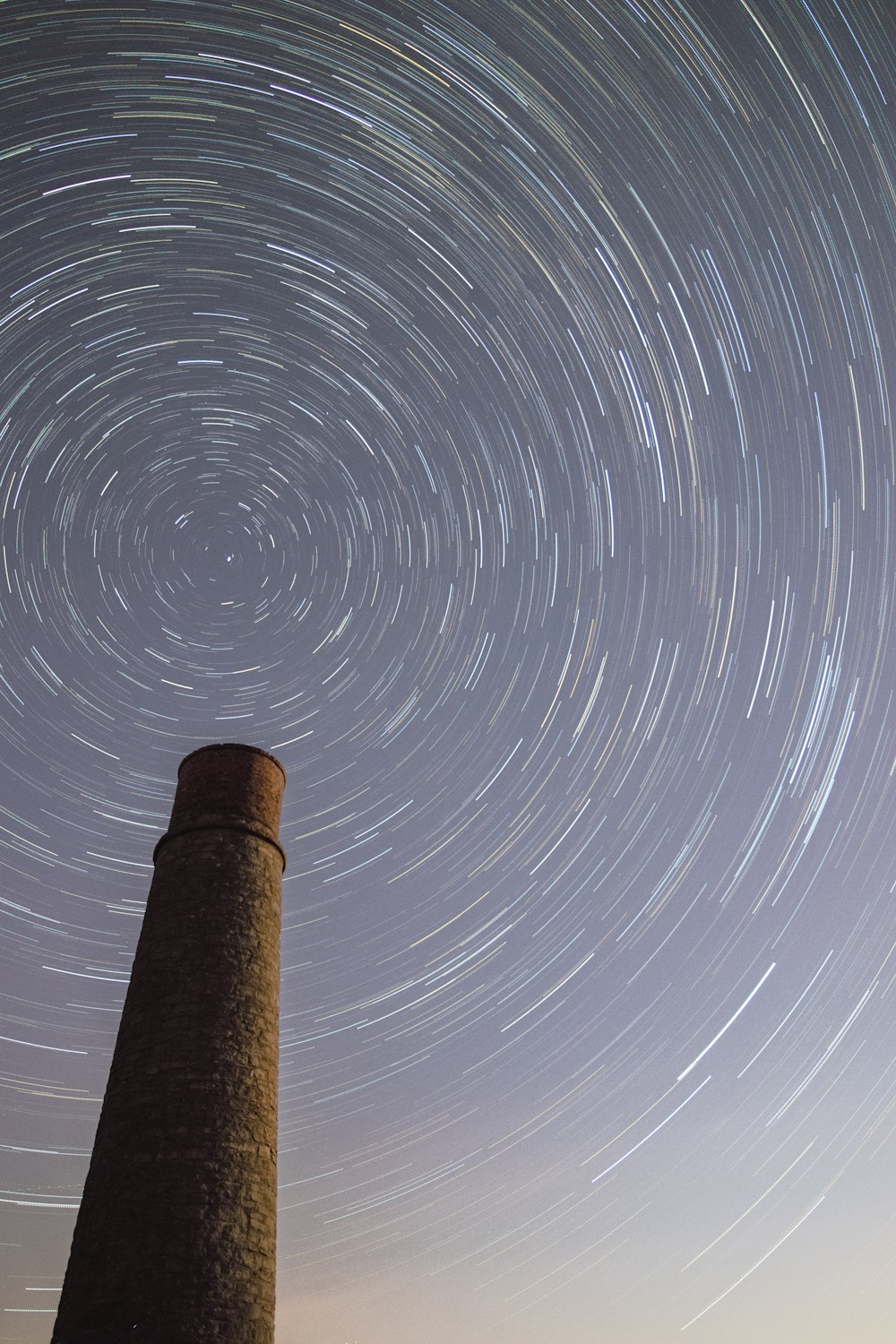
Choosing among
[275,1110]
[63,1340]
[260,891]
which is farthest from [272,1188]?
[260,891]

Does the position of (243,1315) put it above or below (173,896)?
below

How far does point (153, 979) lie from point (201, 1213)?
8.38 ft

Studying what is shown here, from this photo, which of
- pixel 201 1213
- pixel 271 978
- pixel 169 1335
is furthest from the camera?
pixel 271 978

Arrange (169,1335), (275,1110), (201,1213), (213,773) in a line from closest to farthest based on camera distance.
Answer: (169,1335) < (201,1213) < (275,1110) < (213,773)

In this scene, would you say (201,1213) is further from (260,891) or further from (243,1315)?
(260,891)

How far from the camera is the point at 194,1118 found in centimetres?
Answer: 835

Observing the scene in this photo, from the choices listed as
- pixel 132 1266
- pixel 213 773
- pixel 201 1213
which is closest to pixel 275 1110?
pixel 201 1213

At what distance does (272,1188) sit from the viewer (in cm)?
854

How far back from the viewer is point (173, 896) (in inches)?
403

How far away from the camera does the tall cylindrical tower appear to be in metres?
7.45

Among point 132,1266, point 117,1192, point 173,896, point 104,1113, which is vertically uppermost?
point 173,896

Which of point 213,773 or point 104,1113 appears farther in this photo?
point 213,773

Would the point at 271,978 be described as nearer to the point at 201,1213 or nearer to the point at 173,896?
the point at 173,896

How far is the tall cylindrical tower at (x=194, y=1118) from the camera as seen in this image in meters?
7.45
